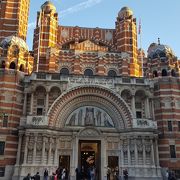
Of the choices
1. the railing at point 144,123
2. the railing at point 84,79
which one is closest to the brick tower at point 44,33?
the railing at point 84,79

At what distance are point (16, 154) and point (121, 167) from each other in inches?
479

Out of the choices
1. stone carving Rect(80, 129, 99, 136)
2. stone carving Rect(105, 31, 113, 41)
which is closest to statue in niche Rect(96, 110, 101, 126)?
stone carving Rect(80, 129, 99, 136)

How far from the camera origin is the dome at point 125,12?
4638cm

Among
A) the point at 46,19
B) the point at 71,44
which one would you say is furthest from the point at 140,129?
the point at 46,19

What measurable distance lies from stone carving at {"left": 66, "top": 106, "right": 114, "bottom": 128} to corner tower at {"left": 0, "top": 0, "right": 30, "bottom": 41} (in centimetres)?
1894

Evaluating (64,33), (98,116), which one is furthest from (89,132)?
(64,33)

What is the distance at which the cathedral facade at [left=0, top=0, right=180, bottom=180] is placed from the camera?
30.2 m

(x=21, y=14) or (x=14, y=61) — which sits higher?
(x=21, y=14)

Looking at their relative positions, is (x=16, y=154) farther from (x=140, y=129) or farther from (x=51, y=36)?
(x=51, y=36)

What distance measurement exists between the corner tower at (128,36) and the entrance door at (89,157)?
47.2 feet

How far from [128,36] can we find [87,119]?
18586mm

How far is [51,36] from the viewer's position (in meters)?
43.2

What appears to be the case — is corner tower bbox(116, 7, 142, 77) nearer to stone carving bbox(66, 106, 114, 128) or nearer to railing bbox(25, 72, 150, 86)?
railing bbox(25, 72, 150, 86)

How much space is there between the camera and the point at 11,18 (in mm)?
45156
